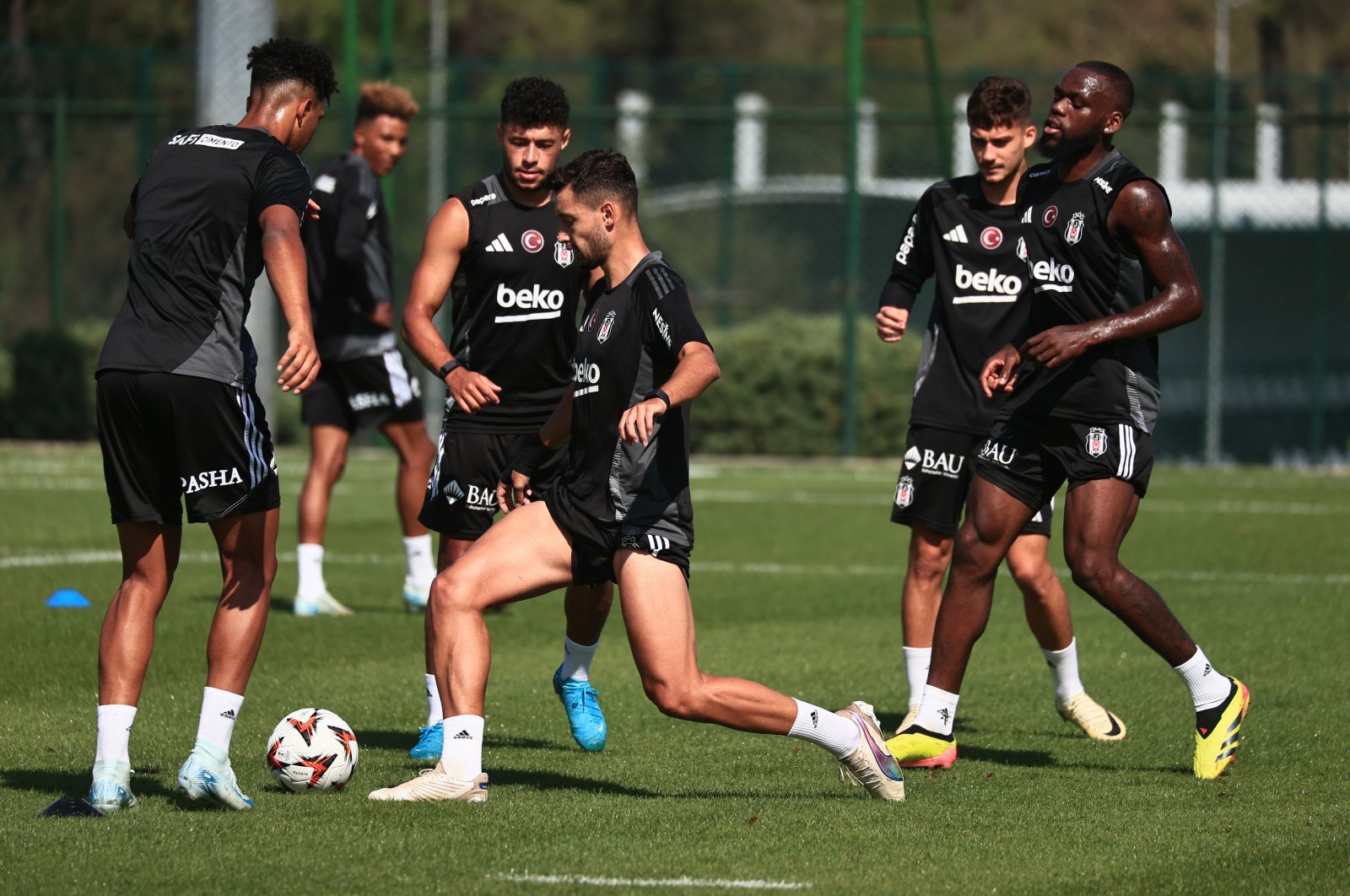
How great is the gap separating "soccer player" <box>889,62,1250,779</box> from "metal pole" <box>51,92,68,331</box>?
1802 cm

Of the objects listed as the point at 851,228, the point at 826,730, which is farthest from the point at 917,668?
the point at 851,228

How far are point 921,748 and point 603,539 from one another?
1.53m

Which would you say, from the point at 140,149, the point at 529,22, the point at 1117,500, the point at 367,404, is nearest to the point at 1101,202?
the point at 1117,500

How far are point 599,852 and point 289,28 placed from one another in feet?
110

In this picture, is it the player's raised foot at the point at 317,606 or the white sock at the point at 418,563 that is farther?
the white sock at the point at 418,563

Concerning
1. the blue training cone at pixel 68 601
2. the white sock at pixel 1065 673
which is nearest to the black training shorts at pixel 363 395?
the blue training cone at pixel 68 601

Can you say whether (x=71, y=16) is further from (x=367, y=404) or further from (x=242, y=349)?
(x=242, y=349)

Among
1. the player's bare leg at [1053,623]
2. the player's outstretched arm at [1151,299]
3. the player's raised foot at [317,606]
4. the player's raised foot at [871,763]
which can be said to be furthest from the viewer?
the player's raised foot at [317,606]

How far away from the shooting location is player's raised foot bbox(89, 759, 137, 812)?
553cm

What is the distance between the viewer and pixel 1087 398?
6.45 metres

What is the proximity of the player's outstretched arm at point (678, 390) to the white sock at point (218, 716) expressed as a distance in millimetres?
1496

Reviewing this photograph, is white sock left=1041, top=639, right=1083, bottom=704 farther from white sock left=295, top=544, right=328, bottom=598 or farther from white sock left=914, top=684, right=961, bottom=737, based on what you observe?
white sock left=295, top=544, right=328, bottom=598

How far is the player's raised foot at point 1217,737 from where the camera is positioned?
6.23m

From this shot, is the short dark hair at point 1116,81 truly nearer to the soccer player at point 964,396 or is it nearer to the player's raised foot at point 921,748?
the soccer player at point 964,396
